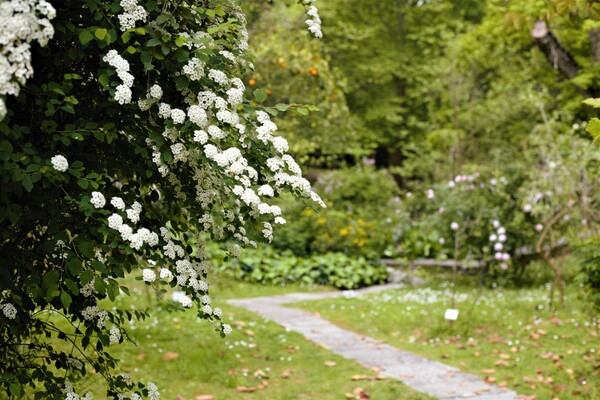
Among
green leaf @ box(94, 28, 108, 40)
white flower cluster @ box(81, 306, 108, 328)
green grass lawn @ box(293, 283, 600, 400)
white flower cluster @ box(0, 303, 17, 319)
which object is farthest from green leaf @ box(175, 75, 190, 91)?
green grass lawn @ box(293, 283, 600, 400)

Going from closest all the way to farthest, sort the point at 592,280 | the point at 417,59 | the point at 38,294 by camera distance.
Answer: the point at 38,294, the point at 592,280, the point at 417,59

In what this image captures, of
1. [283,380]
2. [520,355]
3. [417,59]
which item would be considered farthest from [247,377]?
[417,59]

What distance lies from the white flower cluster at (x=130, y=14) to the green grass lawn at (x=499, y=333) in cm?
427

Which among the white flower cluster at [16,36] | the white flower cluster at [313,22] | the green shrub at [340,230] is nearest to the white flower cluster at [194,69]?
the white flower cluster at [16,36]

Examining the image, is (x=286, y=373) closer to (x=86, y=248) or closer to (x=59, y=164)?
(x=86, y=248)

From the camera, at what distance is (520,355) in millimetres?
6762

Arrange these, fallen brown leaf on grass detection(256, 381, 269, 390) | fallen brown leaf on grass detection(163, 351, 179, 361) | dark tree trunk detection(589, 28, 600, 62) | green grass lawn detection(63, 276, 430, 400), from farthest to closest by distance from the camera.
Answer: dark tree trunk detection(589, 28, 600, 62), fallen brown leaf on grass detection(163, 351, 179, 361), fallen brown leaf on grass detection(256, 381, 269, 390), green grass lawn detection(63, 276, 430, 400)

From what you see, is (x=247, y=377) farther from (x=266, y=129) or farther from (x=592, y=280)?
(x=266, y=129)

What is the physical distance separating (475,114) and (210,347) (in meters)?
9.73

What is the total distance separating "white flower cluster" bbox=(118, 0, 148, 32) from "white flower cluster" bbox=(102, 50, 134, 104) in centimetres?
11

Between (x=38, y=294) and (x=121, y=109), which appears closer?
(x=38, y=294)

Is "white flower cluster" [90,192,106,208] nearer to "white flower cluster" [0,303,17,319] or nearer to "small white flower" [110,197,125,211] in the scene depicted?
"small white flower" [110,197,125,211]

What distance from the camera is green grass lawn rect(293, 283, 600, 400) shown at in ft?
19.5

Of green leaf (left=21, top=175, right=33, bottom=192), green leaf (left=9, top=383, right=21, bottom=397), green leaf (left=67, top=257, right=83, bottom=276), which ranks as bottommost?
green leaf (left=9, top=383, right=21, bottom=397)
